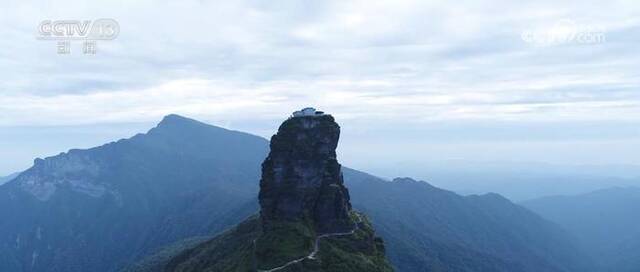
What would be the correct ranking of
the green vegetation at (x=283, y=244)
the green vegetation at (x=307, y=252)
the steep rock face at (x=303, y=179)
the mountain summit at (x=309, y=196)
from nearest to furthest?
the green vegetation at (x=307, y=252), the green vegetation at (x=283, y=244), the mountain summit at (x=309, y=196), the steep rock face at (x=303, y=179)

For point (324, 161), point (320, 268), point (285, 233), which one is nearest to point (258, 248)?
point (285, 233)

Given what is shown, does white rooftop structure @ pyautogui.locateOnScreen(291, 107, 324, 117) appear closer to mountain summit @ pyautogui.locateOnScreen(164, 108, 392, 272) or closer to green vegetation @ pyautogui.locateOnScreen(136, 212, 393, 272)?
mountain summit @ pyautogui.locateOnScreen(164, 108, 392, 272)

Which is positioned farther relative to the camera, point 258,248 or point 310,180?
point 310,180

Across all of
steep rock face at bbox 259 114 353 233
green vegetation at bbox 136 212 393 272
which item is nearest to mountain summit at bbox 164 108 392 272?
steep rock face at bbox 259 114 353 233

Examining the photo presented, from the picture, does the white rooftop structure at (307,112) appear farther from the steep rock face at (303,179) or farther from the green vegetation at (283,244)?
the green vegetation at (283,244)

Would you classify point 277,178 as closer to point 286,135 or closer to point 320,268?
point 286,135

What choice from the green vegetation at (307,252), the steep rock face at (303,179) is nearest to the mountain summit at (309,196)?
the steep rock face at (303,179)

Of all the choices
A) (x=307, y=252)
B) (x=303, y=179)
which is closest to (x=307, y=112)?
(x=303, y=179)

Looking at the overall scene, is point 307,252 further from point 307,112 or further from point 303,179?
point 307,112
